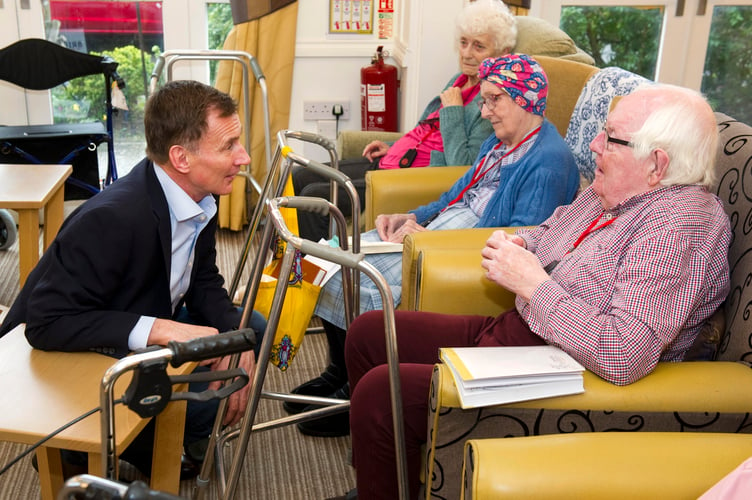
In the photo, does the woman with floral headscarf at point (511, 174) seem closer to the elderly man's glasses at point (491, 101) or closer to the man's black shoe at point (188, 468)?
the elderly man's glasses at point (491, 101)

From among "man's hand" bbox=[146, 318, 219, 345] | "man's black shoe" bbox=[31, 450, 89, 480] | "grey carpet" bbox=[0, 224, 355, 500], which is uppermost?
"man's hand" bbox=[146, 318, 219, 345]

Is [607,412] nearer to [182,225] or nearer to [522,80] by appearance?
[182,225]

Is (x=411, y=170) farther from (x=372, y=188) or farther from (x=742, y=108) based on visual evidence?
(x=742, y=108)

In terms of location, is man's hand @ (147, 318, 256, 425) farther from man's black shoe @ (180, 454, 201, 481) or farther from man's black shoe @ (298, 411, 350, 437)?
man's black shoe @ (298, 411, 350, 437)

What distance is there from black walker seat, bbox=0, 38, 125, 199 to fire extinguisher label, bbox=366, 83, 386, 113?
4.04ft

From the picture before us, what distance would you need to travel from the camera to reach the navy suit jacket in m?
1.45

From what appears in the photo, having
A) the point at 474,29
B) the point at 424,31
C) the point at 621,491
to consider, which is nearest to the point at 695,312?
the point at 621,491

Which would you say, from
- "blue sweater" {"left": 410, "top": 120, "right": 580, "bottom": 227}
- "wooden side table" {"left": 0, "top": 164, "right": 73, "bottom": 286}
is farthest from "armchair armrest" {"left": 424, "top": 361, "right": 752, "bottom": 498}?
"wooden side table" {"left": 0, "top": 164, "right": 73, "bottom": 286}

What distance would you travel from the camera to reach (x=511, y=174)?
2191 mm

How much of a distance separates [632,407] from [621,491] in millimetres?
255

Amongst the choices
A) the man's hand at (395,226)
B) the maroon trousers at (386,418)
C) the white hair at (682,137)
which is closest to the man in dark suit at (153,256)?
the maroon trousers at (386,418)

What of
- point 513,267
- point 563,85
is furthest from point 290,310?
point 563,85

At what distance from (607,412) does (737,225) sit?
56 centimetres

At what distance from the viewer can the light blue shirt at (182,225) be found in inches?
65.6
